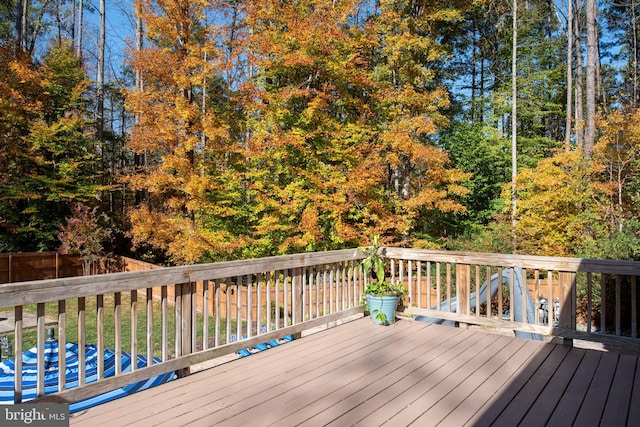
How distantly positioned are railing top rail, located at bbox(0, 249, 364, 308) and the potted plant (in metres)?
1.00

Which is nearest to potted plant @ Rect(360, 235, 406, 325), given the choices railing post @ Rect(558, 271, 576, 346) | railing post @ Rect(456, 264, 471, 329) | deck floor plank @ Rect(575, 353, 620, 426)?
railing post @ Rect(456, 264, 471, 329)

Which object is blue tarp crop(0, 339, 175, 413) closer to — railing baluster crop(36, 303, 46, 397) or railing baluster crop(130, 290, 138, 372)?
railing baluster crop(130, 290, 138, 372)

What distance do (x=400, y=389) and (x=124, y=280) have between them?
6.50 feet

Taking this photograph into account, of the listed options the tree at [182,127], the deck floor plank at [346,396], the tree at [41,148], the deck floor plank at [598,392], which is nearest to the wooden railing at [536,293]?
the deck floor plank at [598,392]

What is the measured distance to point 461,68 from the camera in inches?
711

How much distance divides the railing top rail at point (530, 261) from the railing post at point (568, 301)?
3.6 inches

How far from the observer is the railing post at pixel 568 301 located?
371 cm

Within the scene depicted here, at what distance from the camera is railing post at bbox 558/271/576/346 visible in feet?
12.2

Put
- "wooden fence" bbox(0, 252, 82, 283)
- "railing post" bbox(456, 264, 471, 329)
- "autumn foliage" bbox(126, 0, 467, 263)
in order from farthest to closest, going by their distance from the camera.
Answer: "wooden fence" bbox(0, 252, 82, 283) < "autumn foliage" bbox(126, 0, 467, 263) < "railing post" bbox(456, 264, 471, 329)

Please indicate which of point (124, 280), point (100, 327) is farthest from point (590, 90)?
point (100, 327)

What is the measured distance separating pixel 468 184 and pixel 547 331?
34.0ft

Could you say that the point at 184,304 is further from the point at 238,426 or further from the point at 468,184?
the point at 468,184

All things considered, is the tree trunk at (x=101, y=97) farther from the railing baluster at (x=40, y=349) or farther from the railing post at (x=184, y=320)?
the railing baluster at (x=40, y=349)

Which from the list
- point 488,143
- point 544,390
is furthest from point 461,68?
point 544,390
